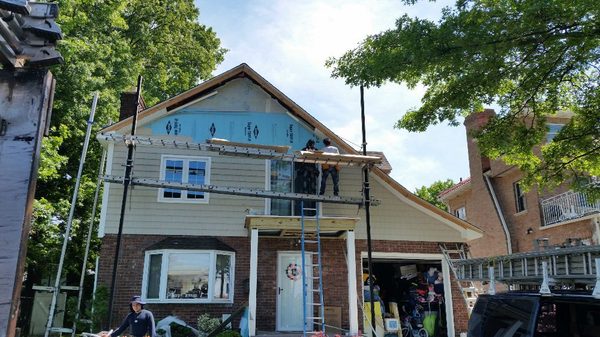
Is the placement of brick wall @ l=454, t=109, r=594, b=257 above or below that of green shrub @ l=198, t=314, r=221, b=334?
above

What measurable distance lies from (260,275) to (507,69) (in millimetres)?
8376

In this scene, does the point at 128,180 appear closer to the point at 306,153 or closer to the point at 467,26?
the point at 306,153

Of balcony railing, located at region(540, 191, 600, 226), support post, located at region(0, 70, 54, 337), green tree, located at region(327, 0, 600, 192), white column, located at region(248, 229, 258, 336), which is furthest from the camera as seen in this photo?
balcony railing, located at region(540, 191, 600, 226)

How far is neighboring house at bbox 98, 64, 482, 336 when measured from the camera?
1362 cm

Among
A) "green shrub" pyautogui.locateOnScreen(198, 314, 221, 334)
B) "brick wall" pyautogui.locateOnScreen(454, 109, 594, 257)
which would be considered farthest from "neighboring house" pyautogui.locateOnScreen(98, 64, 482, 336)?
"brick wall" pyautogui.locateOnScreen(454, 109, 594, 257)

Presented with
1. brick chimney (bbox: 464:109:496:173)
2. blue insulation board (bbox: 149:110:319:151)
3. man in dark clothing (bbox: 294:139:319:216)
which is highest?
brick chimney (bbox: 464:109:496:173)

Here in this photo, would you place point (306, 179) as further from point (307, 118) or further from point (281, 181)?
point (307, 118)

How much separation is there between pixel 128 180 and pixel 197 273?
3.17 m

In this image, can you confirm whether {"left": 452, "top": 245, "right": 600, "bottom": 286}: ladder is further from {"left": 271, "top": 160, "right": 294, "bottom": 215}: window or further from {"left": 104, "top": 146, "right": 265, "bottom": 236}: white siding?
{"left": 104, "top": 146, "right": 265, "bottom": 236}: white siding

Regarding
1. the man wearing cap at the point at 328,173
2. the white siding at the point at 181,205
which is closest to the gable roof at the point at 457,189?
the man wearing cap at the point at 328,173

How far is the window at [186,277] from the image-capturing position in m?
13.6

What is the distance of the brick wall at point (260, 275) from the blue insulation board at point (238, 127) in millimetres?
3059

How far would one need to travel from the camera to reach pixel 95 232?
19.8 metres

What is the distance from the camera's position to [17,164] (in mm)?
2475
